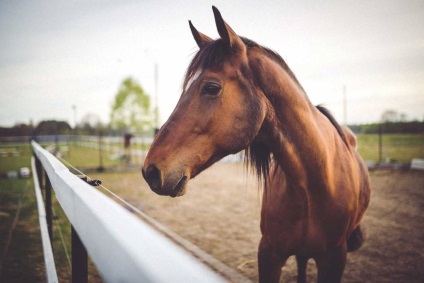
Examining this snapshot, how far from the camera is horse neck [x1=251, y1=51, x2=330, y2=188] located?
5.52 feet

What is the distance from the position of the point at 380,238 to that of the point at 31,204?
28.0 feet

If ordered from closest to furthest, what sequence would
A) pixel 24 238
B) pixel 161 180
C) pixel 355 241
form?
pixel 161 180 < pixel 355 241 < pixel 24 238

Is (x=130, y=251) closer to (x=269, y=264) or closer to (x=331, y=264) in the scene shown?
(x=269, y=264)

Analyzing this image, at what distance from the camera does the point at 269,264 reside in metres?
2.21

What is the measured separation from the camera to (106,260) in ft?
1.68

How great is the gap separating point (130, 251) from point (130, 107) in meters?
39.0

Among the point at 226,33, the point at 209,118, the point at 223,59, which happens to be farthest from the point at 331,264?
the point at 226,33

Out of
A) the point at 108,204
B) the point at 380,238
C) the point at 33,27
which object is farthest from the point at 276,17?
the point at 33,27

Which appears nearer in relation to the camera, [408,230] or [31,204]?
[408,230]

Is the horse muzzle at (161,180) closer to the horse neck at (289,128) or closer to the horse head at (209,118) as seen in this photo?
the horse head at (209,118)

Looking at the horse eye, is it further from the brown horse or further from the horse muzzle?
the horse muzzle

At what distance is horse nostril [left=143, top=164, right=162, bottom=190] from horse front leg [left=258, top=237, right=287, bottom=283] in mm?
1416

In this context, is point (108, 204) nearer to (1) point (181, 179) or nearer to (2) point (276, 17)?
(1) point (181, 179)

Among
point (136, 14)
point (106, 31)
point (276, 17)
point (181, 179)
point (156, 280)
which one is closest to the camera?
point (156, 280)
